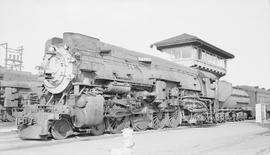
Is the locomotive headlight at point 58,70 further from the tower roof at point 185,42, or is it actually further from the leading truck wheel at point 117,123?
the tower roof at point 185,42

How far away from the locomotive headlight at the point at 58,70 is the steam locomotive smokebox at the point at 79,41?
40cm

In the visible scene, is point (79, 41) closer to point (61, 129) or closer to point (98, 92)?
point (98, 92)

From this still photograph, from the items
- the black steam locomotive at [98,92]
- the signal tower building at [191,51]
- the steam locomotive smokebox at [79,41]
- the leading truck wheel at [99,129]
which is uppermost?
the signal tower building at [191,51]

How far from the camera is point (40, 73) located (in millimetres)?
14172

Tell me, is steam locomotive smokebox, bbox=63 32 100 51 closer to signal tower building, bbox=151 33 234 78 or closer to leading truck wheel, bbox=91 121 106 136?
leading truck wheel, bbox=91 121 106 136

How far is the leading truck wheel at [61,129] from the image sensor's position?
11891 millimetres

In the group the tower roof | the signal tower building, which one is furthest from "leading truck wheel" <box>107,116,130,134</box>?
the tower roof

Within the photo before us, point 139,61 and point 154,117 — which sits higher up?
point 139,61

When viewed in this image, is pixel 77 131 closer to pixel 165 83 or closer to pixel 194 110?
pixel 165 83

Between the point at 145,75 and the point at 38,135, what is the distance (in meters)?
6.77

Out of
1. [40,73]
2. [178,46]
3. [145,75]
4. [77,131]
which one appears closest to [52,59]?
[40,73]

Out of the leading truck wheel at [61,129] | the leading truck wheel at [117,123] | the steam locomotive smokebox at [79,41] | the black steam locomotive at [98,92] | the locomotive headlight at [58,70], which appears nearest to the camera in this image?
the leading truck wheel at [61,129]

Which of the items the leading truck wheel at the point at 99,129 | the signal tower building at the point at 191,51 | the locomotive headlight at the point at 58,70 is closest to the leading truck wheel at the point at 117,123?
the leading truck wheel at the point at 99,129

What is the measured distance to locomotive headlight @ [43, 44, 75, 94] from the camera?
12914 millimetres
